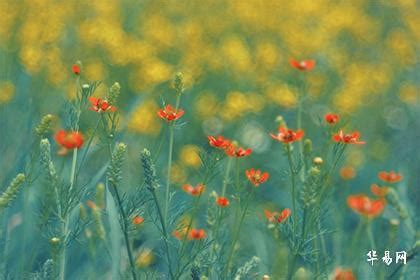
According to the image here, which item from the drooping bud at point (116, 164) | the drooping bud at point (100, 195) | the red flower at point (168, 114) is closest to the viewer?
the drooping bud at point (116, 164)

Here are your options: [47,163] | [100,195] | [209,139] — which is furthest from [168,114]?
[100,195]

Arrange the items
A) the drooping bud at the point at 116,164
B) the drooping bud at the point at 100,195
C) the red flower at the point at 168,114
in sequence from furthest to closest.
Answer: the drooping bud at the point at 100,195, the red flower at the point at 168,114, the drooping bud at the point at 116,164

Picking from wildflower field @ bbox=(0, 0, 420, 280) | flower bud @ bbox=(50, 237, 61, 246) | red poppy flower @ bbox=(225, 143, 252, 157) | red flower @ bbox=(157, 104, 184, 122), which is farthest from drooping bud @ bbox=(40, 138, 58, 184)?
red poppy flower @ bbox=(225, 143, 252, 157)

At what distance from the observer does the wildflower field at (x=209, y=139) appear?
5.25 feet

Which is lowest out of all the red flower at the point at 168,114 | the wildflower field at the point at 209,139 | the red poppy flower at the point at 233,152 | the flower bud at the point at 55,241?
the wildflower field at the point at 209,139

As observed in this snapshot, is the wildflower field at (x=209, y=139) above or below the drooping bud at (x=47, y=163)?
below

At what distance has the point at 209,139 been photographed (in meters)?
1.62

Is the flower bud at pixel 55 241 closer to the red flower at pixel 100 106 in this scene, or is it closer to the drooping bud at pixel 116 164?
the drooping bud at pixel 116 164

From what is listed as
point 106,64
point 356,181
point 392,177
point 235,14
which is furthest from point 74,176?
point 235,14

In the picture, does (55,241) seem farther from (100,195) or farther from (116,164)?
(100,195)

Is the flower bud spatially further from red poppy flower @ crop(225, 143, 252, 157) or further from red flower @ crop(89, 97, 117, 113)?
red poppy flower @ crop(225, 143, 252, 157)

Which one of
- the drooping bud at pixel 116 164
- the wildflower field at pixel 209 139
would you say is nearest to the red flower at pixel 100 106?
the wildflower field at pixel 209 139

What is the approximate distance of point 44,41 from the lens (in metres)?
3.69

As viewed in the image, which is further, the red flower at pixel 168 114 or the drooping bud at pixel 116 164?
the red flower at pixel 168 114
